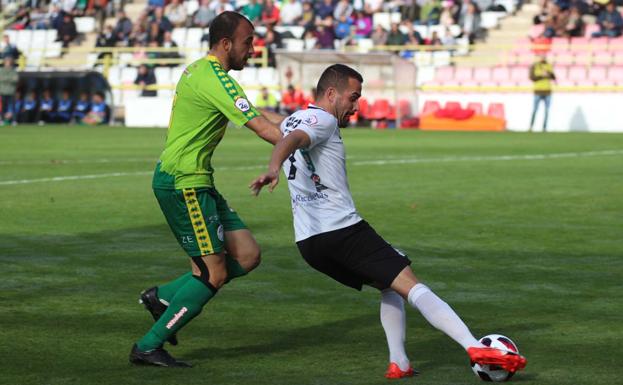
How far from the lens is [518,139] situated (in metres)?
29.6

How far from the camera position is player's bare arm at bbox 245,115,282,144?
6.60 m

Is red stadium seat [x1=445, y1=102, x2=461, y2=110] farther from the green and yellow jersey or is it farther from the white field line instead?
the green and yellow jersey

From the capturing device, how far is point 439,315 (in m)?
6.26

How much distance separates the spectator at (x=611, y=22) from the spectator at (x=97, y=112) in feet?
48.3

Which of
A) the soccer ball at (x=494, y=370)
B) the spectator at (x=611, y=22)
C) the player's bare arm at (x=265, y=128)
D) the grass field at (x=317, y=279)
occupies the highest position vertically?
the player's bare arm at (x=265, y=128)

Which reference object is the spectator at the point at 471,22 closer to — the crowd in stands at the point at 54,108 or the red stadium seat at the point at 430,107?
the red stadium seat at the point at 430,107

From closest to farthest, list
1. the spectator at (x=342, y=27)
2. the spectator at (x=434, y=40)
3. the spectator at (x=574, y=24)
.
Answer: the spectator at (x=574, y=24) → the spectator at (x=434, y=40) → the spectator at (x=342, y=27)

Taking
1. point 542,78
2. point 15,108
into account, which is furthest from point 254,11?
point 542,78

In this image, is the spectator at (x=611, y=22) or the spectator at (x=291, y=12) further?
the spectator at (x=291, y=12)

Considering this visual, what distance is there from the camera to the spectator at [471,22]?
3953 cm

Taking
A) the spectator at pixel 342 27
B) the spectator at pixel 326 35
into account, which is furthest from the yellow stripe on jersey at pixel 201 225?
the spectator at pixel 342 27

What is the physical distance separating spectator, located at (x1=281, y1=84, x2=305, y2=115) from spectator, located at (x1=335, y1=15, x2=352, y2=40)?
4256mm

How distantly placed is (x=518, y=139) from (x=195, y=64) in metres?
23.3

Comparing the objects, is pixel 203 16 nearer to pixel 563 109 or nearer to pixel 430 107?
pixel 430 107
